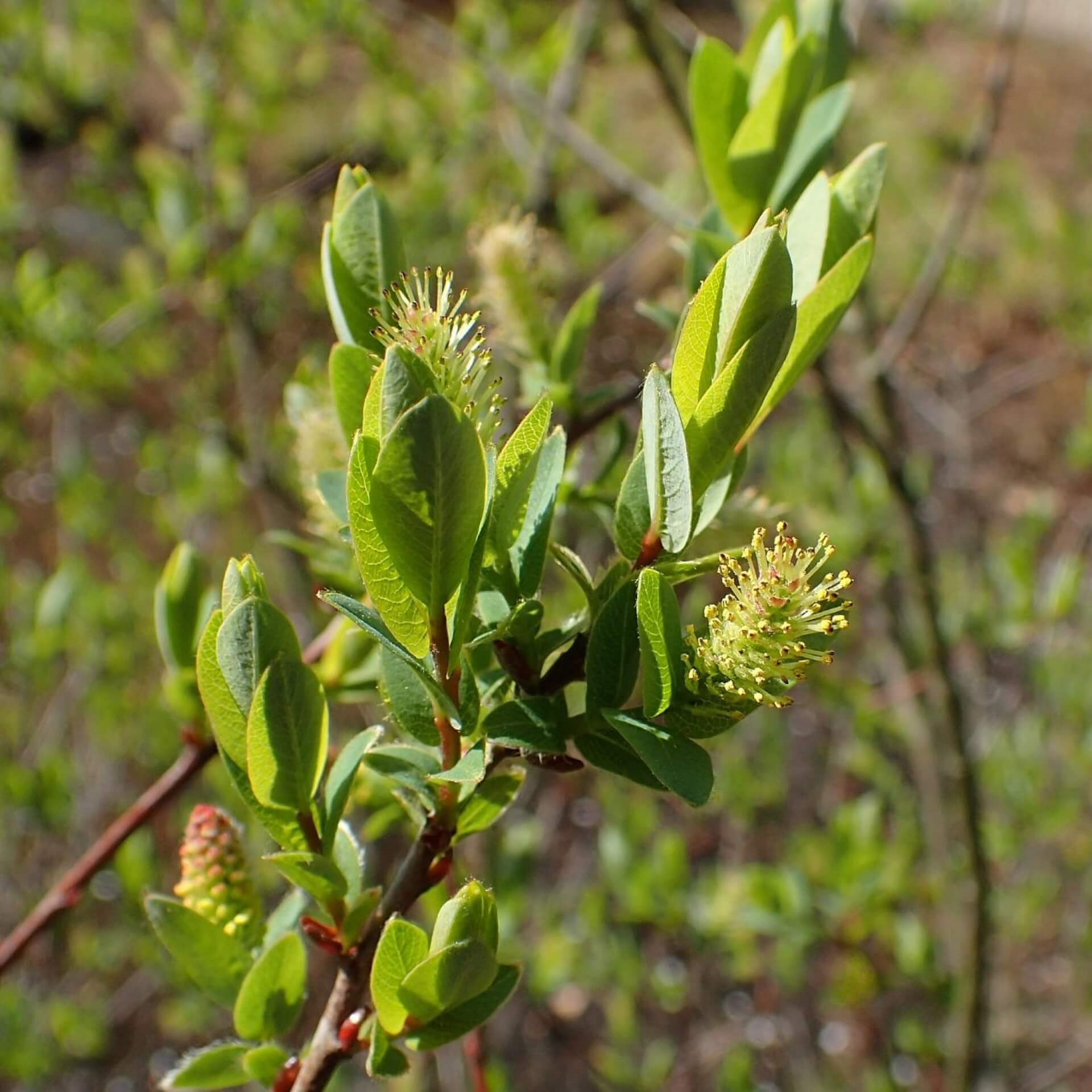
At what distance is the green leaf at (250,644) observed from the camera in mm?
396

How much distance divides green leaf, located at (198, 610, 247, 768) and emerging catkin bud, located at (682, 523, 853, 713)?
0.18 m

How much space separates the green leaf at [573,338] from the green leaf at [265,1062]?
38 centimetres

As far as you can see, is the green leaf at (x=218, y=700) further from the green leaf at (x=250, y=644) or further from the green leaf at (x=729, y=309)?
the green leaf at (x=729, y=309)

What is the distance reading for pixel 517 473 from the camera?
1.32ft

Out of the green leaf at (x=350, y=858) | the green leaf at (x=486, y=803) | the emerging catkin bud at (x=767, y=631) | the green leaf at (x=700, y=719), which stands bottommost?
the green leaf at (x=350, y=858)

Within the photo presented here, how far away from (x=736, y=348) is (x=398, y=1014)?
294mm

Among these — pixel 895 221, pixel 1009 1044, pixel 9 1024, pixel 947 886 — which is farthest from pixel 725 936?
pixel 895 221

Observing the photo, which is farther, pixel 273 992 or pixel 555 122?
pixel 555 122

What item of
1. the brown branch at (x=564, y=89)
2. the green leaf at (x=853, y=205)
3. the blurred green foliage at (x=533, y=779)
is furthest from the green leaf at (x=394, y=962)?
the brown branch at (x=564, y=89)

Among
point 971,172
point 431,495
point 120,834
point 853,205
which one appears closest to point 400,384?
point 431,495

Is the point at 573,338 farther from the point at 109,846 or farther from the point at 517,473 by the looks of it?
the point at 109,846

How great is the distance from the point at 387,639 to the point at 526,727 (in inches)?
2.6

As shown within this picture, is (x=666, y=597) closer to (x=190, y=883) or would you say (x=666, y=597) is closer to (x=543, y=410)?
(x=543, y=410)

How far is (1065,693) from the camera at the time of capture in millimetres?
1883
